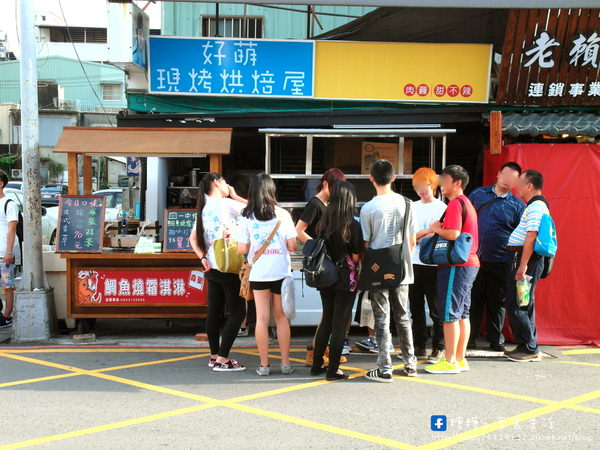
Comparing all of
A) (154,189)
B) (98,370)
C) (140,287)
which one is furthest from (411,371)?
(154,189)

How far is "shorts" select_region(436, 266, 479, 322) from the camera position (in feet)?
18.1

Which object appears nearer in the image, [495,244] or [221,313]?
[221,313]

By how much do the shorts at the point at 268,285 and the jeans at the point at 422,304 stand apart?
1.51 metres

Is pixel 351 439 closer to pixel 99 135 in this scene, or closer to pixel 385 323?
pixel 385 323

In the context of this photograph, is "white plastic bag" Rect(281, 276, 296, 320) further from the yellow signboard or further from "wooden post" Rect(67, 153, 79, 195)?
the yellow signboard

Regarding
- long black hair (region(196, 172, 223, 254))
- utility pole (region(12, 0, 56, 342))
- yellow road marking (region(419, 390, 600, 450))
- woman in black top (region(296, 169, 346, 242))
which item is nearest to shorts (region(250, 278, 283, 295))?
woman in black top (region(296, 169, 346, 242))

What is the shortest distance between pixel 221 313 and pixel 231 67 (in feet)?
12.4

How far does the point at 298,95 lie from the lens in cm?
837

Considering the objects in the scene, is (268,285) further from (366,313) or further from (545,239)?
(545,239)

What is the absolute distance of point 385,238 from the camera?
17.4 feet

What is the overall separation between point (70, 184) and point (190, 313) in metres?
2.02

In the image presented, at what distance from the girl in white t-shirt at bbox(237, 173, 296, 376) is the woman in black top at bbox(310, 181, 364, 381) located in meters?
0.35

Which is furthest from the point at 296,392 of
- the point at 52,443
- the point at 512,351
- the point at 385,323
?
the point at 512,351

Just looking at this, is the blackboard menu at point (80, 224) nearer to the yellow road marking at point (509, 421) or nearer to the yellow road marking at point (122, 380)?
the yellow road marking at point (122, 380)
